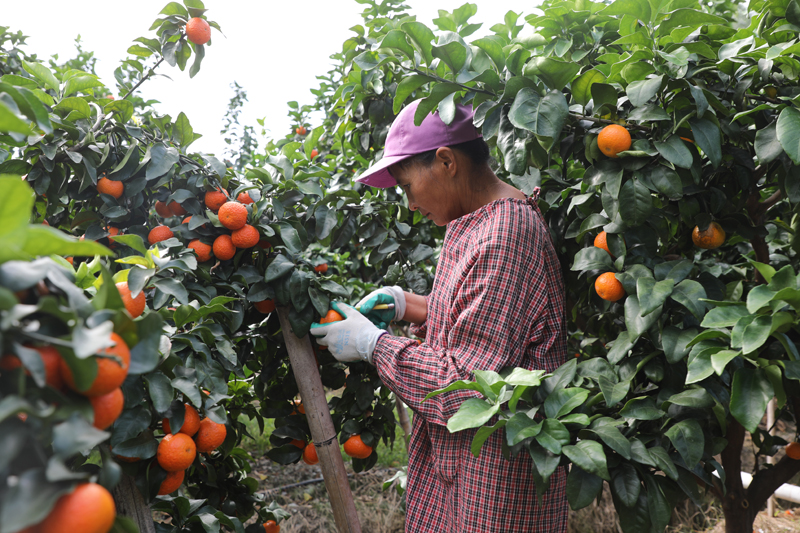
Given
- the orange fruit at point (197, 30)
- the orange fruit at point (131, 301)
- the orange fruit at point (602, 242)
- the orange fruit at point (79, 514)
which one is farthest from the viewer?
the orange fruit at point (197, 30)

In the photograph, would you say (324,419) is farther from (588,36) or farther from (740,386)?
(588,36)

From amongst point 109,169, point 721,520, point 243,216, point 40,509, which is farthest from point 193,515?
point 721,520

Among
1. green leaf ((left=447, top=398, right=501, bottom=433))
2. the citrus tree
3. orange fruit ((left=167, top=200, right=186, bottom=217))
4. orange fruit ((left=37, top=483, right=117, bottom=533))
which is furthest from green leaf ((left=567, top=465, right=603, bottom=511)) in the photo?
orange fruit ((left=167, top=200, right=186, bottom=217))

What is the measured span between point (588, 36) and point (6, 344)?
1639mm

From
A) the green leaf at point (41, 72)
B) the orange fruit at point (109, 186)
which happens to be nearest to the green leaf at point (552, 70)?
the orange fruit at point (109, 186)

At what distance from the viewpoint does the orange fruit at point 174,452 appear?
1089mm

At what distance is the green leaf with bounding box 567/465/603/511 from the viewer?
1093mm

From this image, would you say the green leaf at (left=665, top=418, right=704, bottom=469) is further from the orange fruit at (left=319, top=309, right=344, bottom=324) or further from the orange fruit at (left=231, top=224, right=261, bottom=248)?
the orange fruit at (left=231, top=224, right=261, bottom=248)

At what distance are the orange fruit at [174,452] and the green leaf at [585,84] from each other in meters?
1.26

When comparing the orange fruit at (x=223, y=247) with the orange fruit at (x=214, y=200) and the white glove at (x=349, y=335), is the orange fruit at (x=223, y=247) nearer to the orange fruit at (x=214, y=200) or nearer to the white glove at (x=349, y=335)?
the orange fruit at (x=214, y=200)

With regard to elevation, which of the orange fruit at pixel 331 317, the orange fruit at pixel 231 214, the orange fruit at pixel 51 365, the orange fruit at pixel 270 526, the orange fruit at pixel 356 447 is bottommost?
the orange fruit at pixel 270 526

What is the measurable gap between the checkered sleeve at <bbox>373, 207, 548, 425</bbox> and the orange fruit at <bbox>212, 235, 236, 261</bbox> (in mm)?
634

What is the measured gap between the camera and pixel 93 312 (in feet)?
1.79

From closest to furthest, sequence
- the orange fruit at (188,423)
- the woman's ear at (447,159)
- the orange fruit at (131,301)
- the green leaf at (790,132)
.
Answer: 1. the orange fruit at (131,301)
2. the green leaf at (790,132)
3. the orange fruit at (188,423)
4. the woman's ear at (447,159)
